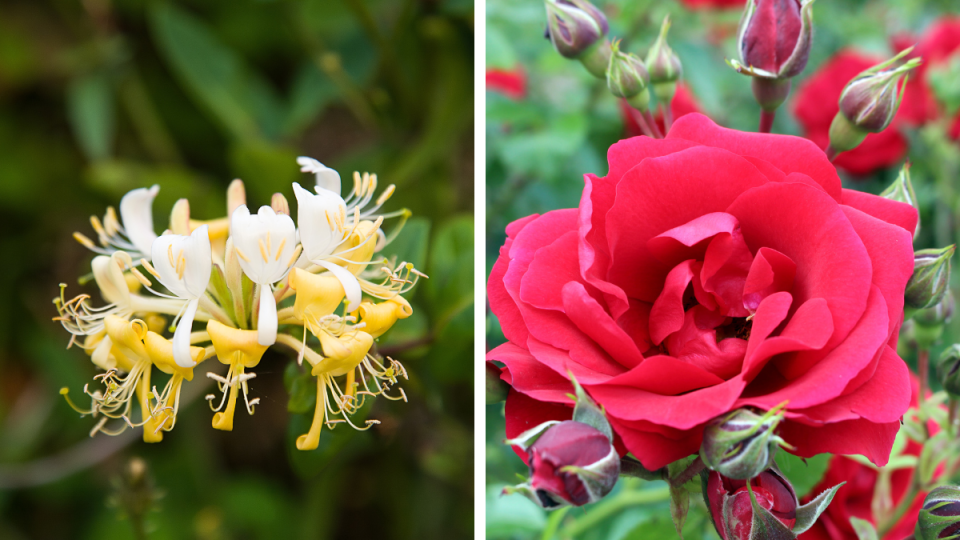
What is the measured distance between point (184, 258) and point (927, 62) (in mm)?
773

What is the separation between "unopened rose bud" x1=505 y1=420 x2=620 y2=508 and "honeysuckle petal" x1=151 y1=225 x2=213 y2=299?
165 millimetres

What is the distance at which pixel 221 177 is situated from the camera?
0.85 m

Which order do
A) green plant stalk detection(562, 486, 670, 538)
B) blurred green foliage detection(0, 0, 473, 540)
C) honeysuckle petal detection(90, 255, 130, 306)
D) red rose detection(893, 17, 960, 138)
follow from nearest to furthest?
honeysuckle petal detection(90, 255, 130, 306) → green plant stalk detection(562, 486, 670, 538) → blurred green foliage detection(0, 0, 473, 540) → red rose detection(893, 17, 960, 138)

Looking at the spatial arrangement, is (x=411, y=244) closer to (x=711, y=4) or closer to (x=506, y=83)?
(x=506, y=83)

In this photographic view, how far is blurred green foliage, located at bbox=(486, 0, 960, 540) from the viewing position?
20.3 inches

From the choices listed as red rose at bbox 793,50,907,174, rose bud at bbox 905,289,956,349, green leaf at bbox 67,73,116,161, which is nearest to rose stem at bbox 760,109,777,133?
rose bud at bbox 905,289,956,349

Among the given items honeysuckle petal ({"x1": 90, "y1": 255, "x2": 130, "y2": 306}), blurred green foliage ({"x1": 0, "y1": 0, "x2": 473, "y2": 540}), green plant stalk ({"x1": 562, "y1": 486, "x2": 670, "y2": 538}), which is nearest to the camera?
honeysuckle petal ({"x1": 90, "y1": 255, "x2": 130, "y2": 306})

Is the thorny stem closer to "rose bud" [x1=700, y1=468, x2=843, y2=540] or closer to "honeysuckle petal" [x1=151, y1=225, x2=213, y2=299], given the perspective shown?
"rose bud" [x1=700, y1=468, x2=843, y2=540]

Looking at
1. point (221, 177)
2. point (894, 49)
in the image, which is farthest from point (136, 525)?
point (894, 49)

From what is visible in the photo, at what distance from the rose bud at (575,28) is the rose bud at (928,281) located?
18cm

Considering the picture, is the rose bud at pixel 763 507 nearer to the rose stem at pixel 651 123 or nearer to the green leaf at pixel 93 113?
the rose stem at pixel 651 123

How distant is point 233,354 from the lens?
0.32m

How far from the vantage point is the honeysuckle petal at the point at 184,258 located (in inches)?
12.4

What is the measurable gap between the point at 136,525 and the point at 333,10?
50cm
